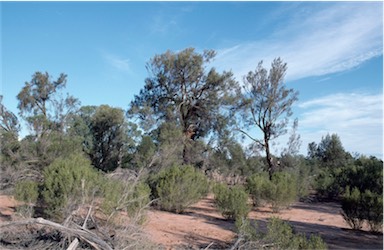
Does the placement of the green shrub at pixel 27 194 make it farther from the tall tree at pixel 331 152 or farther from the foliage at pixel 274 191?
the tall tree at pixel 331 152

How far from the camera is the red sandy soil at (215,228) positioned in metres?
9.28

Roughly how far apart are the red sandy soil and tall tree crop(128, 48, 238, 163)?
10.6 meters

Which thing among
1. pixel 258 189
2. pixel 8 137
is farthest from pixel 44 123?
pixel 258 189

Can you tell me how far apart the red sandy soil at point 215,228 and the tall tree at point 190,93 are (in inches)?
418

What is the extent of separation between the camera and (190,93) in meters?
25.9

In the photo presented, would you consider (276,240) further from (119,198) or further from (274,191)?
(274,191)

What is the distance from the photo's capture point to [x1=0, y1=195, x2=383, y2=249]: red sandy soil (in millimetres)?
9281

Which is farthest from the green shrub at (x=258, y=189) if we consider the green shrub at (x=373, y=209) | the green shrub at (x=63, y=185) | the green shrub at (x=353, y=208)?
the green shrub at (x=63, y=185)

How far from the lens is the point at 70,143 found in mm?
18688

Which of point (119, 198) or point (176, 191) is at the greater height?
point (176, 191)

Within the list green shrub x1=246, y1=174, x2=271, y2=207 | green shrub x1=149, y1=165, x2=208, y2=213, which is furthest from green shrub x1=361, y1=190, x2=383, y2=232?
green shrub x1=149, y1=165, x2=208, y2=213

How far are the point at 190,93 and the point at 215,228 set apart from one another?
621 inches

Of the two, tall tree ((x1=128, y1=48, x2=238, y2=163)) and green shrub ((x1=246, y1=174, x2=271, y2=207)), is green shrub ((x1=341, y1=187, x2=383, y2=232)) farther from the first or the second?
tall tree ((x1=128, y1=48, x2=238, y2=163))

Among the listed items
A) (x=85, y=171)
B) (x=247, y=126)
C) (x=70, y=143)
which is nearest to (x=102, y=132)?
(x=70, y=143)
